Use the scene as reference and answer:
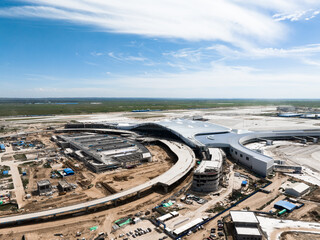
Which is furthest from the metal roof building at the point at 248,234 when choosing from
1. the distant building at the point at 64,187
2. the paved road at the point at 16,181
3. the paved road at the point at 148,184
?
the paved road at the point at 16,181

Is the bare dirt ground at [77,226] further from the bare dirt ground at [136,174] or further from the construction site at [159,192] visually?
the bare dirt ground at [136,174]

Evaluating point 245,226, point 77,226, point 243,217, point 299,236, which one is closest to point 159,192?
point 77,226

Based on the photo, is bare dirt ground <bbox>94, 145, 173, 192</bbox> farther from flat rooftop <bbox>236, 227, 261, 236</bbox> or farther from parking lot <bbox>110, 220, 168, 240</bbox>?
flat rooftop <bbox>236, 227, 261, 236</bbox>

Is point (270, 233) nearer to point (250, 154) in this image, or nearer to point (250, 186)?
point (250, 186)

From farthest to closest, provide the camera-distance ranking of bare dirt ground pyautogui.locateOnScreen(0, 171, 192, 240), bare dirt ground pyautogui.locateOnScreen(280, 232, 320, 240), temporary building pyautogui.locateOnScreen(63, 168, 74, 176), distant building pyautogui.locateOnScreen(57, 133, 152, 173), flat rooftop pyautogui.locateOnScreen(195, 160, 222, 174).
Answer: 1. distant building pyautogui.locateOnScreen(57, 133, 152, 173)
2. temporary building pyautogui.locateOnScreen(63, 168, 74, 176)
3. flat rooftop pyautogui.locateOnScreen(195, 160, 222, 174)
4. bare dirt ground pyautogui.locateOnScreen(0, 171, 192, 240)
5. bare dirt ground pyautogui.locateOnScreen(280, 232, 320, 240)

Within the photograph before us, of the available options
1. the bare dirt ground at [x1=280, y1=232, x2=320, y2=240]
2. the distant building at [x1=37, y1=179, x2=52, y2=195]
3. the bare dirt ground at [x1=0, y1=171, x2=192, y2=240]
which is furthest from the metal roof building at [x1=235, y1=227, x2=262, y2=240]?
the distant building at [x1=37, y1=179, x2=52, y2=195]

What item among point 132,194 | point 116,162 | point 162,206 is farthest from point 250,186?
point 116,162

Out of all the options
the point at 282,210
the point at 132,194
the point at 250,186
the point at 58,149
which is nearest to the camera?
the point at 282,210
